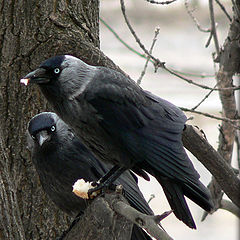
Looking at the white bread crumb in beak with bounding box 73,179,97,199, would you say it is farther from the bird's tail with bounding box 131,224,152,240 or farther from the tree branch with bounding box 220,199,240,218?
the tree branch with bounding box 220,199,240,218

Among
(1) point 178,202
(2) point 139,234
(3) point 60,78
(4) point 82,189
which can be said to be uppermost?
(3) point 60,78

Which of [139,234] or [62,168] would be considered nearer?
[139,234]

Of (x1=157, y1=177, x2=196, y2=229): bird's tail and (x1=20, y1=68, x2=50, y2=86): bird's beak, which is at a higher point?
(x1=20, y1=68, x2=50, y2=86): bird's beak

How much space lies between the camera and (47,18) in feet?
12.6

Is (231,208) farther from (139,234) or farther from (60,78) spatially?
(60,78)

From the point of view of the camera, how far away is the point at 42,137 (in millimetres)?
3701

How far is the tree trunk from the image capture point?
380 cm

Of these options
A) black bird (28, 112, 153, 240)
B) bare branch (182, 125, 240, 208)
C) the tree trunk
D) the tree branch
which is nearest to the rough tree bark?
the tree trunk

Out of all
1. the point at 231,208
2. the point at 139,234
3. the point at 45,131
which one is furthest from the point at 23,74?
the point at 231,208

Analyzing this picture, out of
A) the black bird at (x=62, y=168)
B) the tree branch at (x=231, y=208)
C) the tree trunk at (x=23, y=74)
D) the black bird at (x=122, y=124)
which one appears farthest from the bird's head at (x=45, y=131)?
the tree branch at (x=231, y=208)

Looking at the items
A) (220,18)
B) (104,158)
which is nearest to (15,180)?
(104,158)

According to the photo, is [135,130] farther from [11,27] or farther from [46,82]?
[11,27]

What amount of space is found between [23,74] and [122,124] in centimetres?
86

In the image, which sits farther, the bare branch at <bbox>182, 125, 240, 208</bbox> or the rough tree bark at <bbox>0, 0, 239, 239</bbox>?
the rough tree bark at <bbox>0, 0, 239, 239</bbox>
